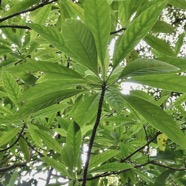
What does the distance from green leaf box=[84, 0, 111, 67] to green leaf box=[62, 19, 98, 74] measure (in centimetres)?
2

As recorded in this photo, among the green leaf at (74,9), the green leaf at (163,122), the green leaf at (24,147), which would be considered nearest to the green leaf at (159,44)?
the green leaf at (74,9)

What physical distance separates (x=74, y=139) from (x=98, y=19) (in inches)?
15.2

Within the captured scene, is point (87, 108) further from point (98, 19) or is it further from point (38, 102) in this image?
point (98, 19)

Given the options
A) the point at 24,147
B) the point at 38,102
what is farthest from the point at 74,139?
the point at 24,147

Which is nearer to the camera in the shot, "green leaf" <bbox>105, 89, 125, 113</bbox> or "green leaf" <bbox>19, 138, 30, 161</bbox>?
"green leaf" <bbox>105, 89, 125, 113</bbox>

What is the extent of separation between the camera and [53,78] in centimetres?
75

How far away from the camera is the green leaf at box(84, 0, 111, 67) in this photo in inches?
24.1

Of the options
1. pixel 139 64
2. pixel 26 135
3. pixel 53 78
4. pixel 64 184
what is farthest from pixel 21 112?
pixel 26 135

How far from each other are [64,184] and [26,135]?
640 millimetres

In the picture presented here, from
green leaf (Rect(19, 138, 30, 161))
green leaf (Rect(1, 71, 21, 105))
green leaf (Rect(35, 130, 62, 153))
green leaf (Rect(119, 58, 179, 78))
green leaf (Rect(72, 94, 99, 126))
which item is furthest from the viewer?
green leaf (Rect(19, 138, 30, 161))

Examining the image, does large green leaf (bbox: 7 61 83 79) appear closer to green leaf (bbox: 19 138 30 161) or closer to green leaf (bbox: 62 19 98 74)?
green leaf (bbox: 62 19 98 74)

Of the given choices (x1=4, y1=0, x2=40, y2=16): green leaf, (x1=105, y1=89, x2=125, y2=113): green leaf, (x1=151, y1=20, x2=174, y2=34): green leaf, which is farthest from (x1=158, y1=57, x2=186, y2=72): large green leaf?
(x1=4, y1=0, x2=40, y2=16): green leaf

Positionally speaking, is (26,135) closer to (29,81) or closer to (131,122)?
(29,81)

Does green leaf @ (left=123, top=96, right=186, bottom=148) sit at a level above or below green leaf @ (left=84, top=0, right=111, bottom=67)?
below
